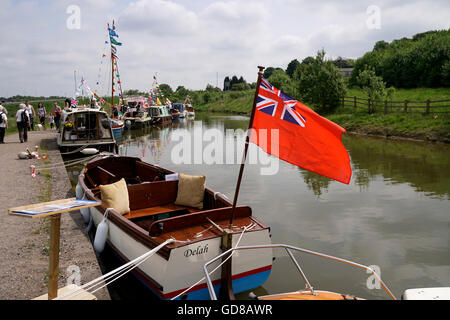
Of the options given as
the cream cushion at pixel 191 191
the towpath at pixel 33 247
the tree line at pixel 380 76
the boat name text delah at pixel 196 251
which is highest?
the tree line at pixel 380 76

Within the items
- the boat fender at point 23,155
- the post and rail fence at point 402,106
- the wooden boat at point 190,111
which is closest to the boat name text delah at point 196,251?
the boat fender at point 23,155

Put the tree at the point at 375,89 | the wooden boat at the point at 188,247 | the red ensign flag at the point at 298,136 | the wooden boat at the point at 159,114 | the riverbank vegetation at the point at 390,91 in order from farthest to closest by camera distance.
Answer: the wooden boat at the point at 159,114, the tree at the point at 375,89, the riverbank vegetation at the point at 390,91, the wooden boat at the point at 188,247, the red ensign flag at the point at 298,136

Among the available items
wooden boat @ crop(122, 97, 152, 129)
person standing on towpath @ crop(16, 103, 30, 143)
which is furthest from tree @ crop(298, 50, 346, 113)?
Answer: person standing on towpath @ crop(16, 103, 30, 143)

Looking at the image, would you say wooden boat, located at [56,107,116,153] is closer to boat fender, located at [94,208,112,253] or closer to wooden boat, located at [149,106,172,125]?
boat fender, located at [94,208,112,253]

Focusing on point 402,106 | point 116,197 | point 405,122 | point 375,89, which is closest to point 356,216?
point 116,197

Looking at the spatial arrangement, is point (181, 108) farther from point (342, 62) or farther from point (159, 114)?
point (342, 62)

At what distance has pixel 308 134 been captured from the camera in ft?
16.2

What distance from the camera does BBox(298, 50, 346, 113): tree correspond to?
3750 centimetres

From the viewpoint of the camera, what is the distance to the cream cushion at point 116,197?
281 inches

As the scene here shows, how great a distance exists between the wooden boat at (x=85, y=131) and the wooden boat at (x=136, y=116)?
48.1ft

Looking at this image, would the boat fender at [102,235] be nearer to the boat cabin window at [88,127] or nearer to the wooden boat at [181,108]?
the boat cabin window at [88,127]

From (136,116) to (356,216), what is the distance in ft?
112

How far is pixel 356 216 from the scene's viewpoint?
32.6ft
